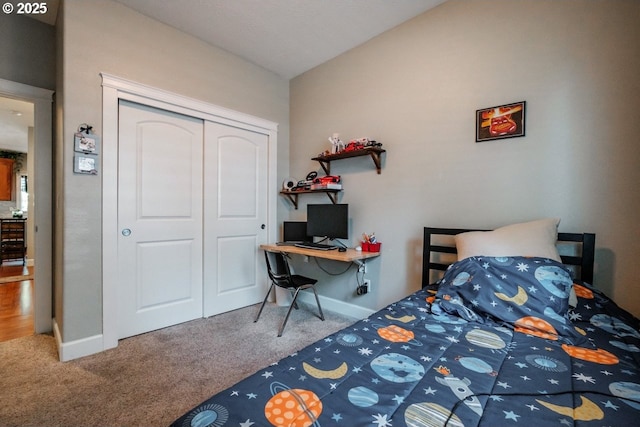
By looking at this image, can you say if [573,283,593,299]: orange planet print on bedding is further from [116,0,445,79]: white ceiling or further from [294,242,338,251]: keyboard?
[116,0,445,79]: white ceiling

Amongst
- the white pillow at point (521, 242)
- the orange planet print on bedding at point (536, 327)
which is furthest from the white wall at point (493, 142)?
the orange planet print on bedding at point (536, 327)

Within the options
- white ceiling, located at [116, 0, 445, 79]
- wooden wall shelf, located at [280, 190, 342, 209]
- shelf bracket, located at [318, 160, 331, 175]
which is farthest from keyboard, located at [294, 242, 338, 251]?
white ceiling, located at [116, 0, 445, 79]

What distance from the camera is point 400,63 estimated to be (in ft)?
8.32

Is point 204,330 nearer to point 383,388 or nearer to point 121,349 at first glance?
point 121,349

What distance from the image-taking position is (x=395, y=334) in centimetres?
119

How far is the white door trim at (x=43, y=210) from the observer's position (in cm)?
243

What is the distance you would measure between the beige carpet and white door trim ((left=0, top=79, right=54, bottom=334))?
0.25m

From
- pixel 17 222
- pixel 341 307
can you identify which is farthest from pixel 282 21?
pixel 17 222

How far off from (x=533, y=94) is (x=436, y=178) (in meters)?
0.82

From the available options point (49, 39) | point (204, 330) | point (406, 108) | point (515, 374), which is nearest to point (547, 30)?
point (406, 108)

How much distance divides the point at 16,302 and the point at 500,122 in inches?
207

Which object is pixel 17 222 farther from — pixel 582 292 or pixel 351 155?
pixel 582 292

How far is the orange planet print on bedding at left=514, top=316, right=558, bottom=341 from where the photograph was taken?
1189mm

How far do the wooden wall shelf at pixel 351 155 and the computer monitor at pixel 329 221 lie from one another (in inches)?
18.4
